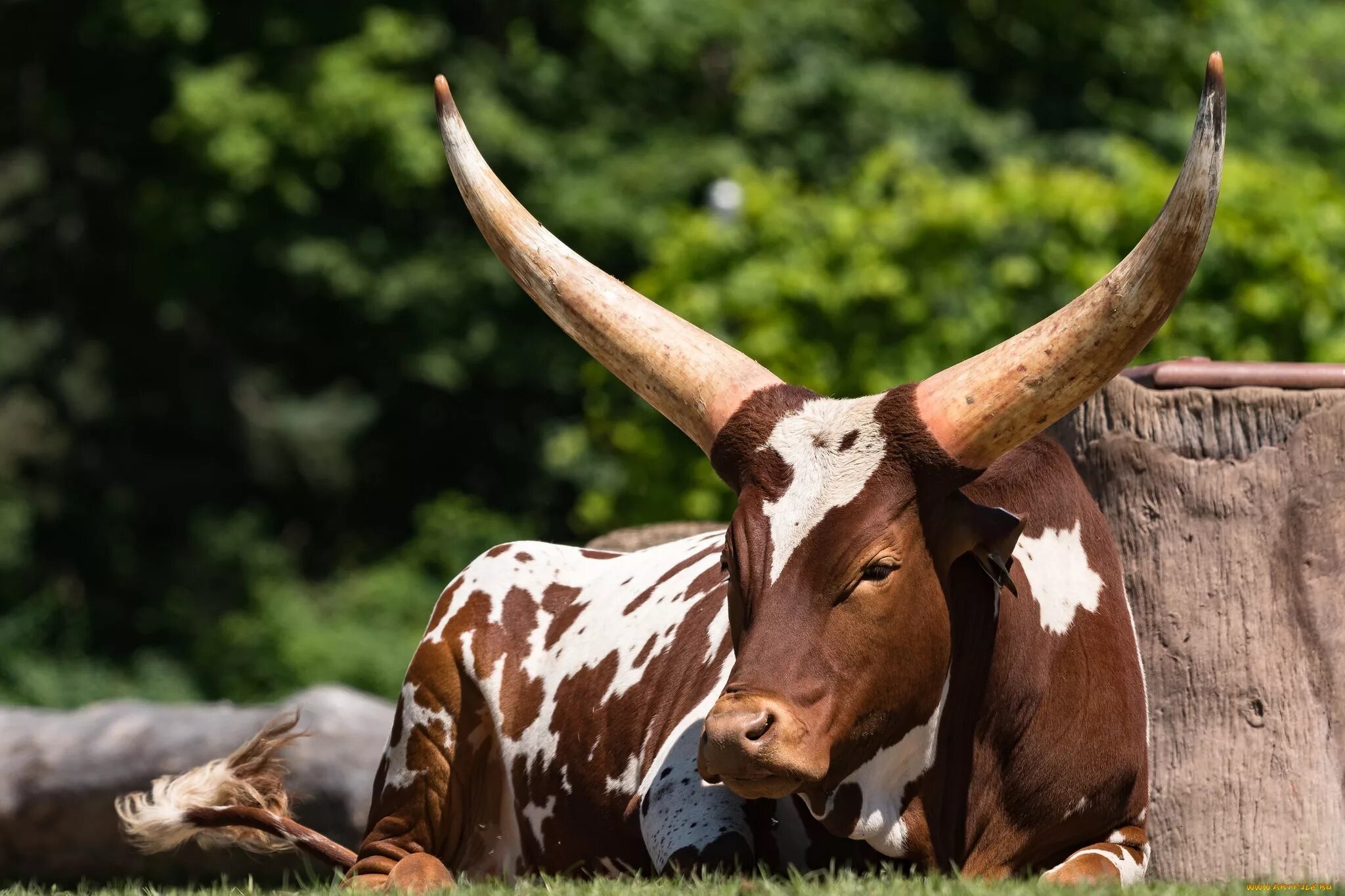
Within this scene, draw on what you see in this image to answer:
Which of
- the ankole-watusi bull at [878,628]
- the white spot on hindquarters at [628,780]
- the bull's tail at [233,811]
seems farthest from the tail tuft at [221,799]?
the white spot on hindquarters at [628,780]

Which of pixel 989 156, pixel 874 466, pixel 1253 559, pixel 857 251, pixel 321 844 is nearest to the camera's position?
pixel 874 466

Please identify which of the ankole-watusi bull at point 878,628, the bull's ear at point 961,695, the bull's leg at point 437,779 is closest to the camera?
the ankole-watusi bull at point 878,628

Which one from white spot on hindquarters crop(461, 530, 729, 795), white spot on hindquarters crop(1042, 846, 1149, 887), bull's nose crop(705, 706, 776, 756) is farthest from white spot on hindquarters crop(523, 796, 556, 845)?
bull's nose crop(705, 706, 776, 756)

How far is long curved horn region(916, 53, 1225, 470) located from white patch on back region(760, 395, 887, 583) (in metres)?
0.14

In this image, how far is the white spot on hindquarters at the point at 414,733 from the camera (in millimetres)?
5391

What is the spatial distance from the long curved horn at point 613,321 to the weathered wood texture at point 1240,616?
1.58 metres

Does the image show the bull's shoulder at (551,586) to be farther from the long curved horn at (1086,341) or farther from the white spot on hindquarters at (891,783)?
the long curved horn at (1086,341)

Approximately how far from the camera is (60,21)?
54.7ft

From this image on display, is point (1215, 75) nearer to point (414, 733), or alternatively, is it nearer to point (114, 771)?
point (414, 733)

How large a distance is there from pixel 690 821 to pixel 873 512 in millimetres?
993

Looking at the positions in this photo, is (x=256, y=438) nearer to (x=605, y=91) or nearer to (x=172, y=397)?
(x=172, y=397)

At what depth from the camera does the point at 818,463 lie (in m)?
3.78

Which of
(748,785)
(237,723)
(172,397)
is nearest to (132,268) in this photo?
(172,397)

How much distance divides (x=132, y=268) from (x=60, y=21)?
2.48m
